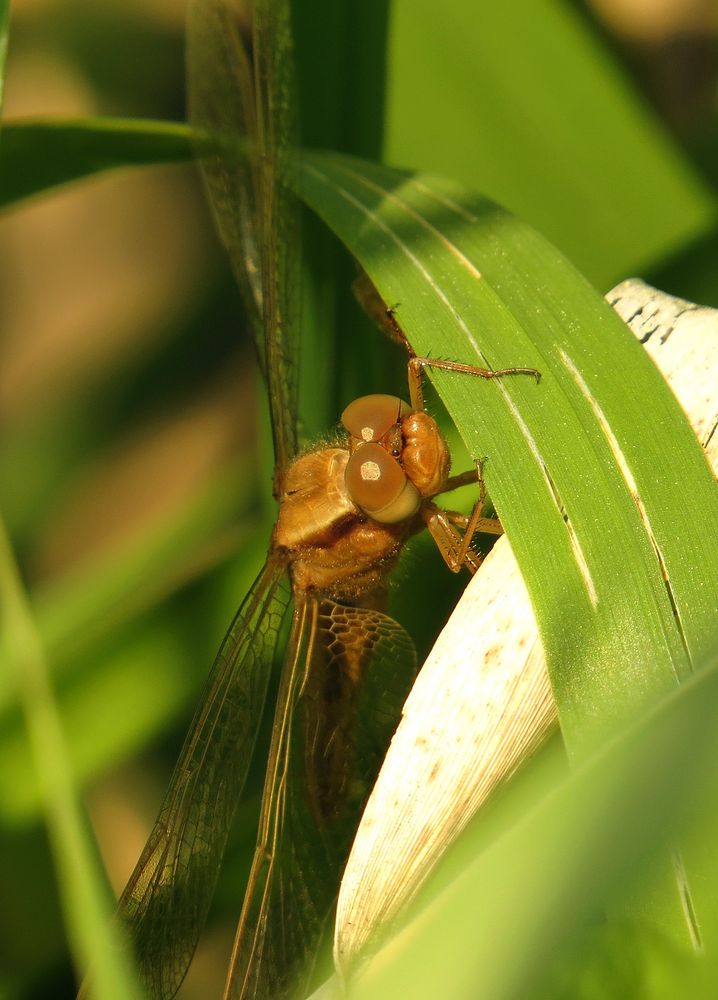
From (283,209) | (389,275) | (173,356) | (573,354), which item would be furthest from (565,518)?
(173,356)

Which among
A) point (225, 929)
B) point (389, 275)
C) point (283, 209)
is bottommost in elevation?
point (225, 929)

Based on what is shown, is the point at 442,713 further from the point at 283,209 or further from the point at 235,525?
the point at 235,525

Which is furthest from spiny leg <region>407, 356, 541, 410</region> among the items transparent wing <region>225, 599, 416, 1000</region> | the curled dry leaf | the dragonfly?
transparent wing <region>225, 599, 416, 1000</region>

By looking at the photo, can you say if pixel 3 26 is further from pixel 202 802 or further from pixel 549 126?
pixel 202 802

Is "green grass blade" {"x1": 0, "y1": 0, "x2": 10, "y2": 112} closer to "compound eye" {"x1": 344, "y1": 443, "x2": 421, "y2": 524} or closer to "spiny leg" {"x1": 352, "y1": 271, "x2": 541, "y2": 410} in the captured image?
"spiny leg" {"x1": 352, "y1": 271, "x2": 541, "y2": 410}

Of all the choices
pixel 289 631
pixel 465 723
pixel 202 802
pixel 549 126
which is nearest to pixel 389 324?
pixel 549 126

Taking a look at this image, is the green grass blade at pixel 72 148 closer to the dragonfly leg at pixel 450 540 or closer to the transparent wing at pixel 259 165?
the transparent wing at pixel 259 165
